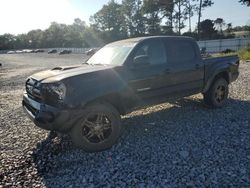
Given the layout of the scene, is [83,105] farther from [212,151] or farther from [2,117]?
[2,117]

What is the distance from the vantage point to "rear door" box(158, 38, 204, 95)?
20.3ft

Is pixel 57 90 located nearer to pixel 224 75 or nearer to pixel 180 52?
pixel 180 52

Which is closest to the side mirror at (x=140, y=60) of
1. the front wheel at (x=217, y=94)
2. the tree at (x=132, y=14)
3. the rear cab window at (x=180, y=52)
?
the rear cab window at (x=180, y=52)

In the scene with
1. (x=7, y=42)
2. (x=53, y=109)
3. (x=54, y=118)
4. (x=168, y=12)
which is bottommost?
(x=54, y=118)

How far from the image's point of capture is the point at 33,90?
5160 millimetres

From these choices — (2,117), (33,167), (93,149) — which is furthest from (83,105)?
(2,117)

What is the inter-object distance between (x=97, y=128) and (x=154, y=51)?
6.99 ft

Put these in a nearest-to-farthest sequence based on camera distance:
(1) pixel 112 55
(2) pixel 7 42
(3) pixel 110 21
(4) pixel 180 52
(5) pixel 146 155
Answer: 1. (5) pixel 146 155
2. (1) pixel 112 55
3. (4) pixel 180 52
4. (3) pixel 110 21
5. (2) pixel 7 42

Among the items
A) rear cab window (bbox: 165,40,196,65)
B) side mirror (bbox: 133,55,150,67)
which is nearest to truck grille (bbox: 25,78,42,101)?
side mirror (bbox: 133,55,150,67)

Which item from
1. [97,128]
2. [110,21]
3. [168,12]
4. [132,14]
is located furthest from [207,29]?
[97,128]

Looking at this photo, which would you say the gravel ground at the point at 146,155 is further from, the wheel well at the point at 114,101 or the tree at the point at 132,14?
the tree at the point at 132,14

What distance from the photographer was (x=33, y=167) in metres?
4.62

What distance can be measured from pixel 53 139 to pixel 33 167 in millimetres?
1173

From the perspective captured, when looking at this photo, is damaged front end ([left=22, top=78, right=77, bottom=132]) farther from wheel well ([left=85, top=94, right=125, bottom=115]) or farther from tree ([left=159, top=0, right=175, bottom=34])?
tree ([left=159, top=0, right=175, bottom=34])
